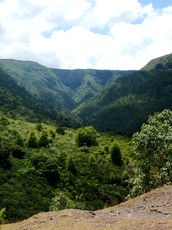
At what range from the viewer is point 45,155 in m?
127

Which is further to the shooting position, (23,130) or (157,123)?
(23,130)

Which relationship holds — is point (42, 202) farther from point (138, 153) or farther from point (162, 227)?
point (162, 227)

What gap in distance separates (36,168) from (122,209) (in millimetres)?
84375

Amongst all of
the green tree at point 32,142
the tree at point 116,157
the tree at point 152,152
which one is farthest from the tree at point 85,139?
the tree at point 152,152

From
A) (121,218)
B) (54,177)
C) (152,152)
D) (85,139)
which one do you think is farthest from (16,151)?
(121,218)

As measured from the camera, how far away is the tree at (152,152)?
187 ft

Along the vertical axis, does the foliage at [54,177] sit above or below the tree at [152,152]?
below

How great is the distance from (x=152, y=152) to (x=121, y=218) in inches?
1051

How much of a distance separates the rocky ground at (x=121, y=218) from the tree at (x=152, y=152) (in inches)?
675

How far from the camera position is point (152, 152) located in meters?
58.5

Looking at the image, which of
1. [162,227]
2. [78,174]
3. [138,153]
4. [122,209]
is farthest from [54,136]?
[162,227]

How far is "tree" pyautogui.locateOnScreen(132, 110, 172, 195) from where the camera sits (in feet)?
187

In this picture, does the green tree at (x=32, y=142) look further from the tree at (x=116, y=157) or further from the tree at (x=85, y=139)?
the tree at (x=116, y=157)

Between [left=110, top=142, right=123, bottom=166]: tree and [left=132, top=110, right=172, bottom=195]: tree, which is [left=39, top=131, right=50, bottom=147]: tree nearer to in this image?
[left=110, top=142, right=123, bottom=166]: tree
